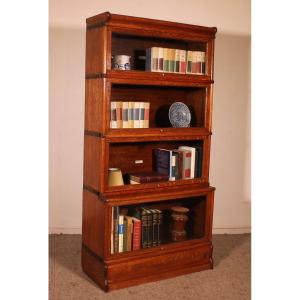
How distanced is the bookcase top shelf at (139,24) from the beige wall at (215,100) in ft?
3.34

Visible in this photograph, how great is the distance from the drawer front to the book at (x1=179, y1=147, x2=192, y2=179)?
24.0 inches

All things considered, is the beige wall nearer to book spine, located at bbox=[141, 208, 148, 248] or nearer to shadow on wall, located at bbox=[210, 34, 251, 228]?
shadow on wall, located at bbox=[210, 34, 251, 228]

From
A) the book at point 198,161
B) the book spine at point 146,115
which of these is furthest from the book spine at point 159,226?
the book spine at point 146,115

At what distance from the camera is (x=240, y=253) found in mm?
4043

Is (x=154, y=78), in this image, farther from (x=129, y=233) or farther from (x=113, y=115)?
(x=129, y=233)

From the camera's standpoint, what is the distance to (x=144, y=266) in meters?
3.33

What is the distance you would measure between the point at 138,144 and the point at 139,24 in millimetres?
1008

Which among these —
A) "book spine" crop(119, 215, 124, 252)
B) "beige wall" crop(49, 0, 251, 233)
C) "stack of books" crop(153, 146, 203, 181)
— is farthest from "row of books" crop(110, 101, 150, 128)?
"beige wall" crop(49, 0, 251, 233)

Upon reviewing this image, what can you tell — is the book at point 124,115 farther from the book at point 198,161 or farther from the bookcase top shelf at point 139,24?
the book at point 198,161
